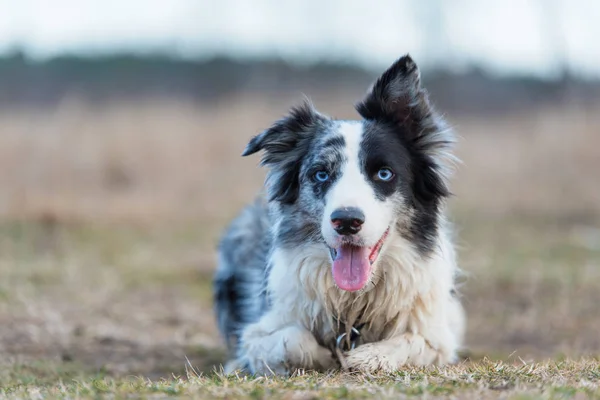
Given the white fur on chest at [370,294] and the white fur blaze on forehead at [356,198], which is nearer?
the white fur blaze on forehead at [356,198]

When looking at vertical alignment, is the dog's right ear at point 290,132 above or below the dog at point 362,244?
above

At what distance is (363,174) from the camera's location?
4.58m

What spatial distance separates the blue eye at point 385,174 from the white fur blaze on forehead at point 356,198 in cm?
12

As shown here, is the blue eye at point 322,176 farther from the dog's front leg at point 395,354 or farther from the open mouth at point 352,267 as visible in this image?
the dog's front leg at point 395,354

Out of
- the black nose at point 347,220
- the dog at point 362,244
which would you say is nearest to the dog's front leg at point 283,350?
the dog at point 362,244

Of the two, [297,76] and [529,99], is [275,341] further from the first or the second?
[297,76]

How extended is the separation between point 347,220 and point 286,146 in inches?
46.0

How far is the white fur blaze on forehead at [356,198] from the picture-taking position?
14.1 feet

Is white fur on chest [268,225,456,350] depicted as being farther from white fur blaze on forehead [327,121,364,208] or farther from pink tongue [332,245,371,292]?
white fur blaze on forehead [327,121,364,208]

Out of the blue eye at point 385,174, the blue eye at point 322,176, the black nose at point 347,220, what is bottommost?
the black nose at point 347,220

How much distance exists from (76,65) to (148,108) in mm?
14502

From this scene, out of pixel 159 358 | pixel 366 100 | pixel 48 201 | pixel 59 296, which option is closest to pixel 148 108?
pixel 48 201

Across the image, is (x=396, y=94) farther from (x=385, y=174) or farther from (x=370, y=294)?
(x=370, y=294)

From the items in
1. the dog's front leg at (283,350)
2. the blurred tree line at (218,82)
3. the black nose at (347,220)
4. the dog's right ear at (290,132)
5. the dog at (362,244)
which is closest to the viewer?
the black nose at (347,220)
